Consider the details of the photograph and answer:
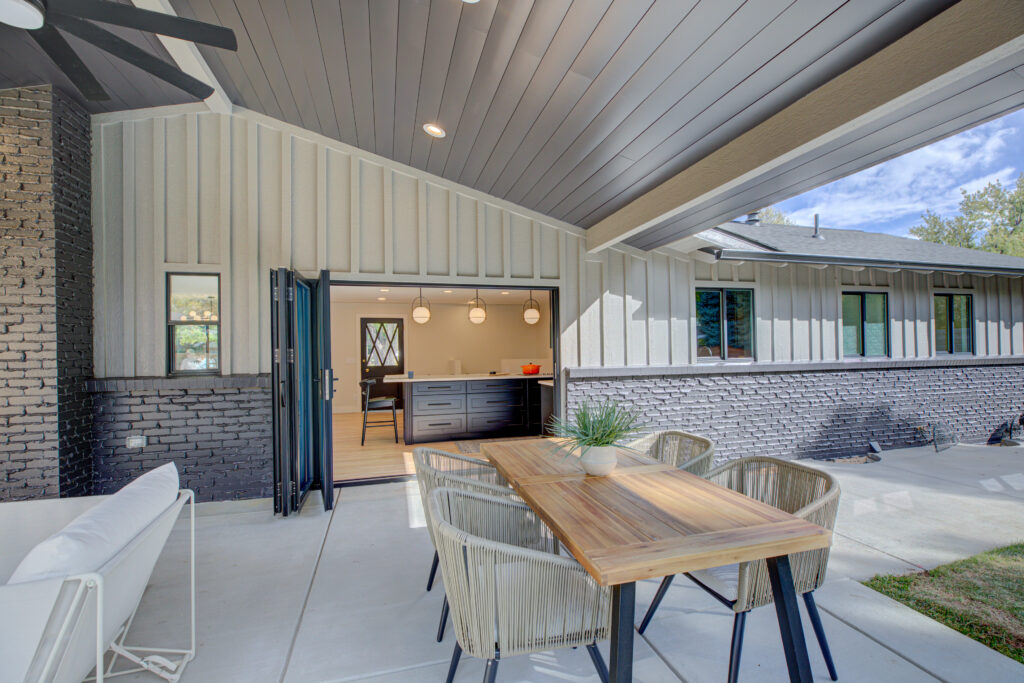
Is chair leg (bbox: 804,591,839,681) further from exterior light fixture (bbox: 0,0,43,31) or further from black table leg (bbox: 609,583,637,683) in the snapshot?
exterior light fixture (bbox: 0,0,43,31)

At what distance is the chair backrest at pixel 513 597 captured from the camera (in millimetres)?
1472

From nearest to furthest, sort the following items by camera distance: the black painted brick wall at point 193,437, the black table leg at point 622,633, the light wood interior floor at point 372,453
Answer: the black table leg at point 622,633 < the black painted brick wall at point 193,437 < the light wood interior floor at point 372,453

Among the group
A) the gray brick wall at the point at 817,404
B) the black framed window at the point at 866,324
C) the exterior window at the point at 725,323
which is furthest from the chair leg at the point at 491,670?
the black framed window at the point at 866,324

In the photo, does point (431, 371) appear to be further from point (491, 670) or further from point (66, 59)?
point (491, 670)

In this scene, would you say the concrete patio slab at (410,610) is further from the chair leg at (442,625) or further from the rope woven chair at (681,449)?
the rope woven chair at (681,449)

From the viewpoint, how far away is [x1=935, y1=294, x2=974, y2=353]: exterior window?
6.69m

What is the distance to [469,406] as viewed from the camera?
691 cm

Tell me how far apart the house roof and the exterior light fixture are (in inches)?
206

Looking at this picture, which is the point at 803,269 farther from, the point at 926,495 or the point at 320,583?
the point at 320,583

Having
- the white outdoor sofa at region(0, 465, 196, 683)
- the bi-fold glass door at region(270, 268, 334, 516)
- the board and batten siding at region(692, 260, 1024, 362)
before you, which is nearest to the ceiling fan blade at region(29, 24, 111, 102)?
the bi-fold glass door at region(270, 268, 334, 516)

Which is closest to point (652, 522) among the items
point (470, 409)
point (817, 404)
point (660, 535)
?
point (660, 535)

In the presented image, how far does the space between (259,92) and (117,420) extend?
3041 mm

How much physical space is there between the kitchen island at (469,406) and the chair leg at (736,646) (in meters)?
5.38

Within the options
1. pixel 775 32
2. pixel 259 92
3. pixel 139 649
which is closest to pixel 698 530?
pixel 775 32
